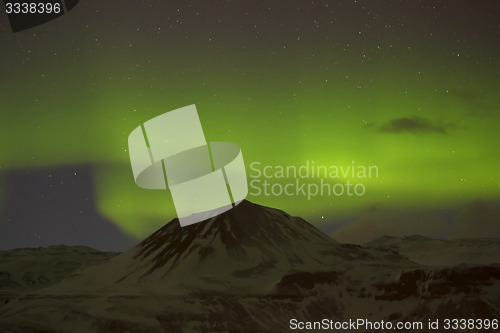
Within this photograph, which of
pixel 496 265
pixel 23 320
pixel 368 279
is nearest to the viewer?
pixel 23 320

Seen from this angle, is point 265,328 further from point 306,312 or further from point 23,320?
point 23,320

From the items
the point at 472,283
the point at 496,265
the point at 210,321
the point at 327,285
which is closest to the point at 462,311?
the point at 472,283

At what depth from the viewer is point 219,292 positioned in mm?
187750

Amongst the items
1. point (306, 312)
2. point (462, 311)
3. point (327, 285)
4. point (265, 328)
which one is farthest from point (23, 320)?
point (462, 311)

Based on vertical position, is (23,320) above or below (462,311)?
above

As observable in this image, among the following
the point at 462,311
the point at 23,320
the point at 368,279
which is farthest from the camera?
the point at 368,279

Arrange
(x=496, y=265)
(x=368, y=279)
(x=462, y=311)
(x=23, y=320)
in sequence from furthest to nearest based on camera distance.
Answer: (x=368, y=279) → (x=496, y=265) → (x=462, y=311) → (x=23, y=320)

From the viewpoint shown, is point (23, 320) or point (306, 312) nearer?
point (23, 320)

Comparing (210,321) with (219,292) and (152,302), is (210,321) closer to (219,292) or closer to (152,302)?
(152,302)

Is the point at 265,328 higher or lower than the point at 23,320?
lower

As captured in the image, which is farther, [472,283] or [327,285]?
[327,285]

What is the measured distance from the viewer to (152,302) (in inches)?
6501

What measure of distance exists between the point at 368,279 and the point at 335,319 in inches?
798

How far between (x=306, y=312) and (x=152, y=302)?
4080 cm
